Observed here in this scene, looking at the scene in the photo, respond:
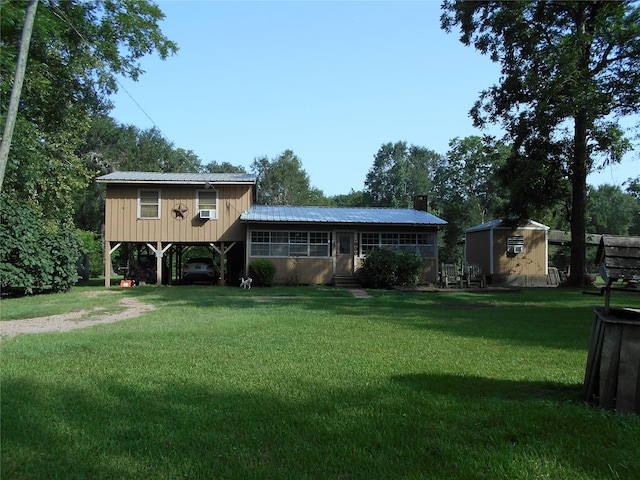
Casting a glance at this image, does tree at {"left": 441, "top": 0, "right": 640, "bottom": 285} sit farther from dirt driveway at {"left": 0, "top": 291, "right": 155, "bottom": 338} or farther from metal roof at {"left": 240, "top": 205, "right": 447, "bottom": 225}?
dirt driveway at {"left": 0, "top": 291, "right": 155, "bottom": 338}

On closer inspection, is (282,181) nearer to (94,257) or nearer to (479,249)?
(94,257)

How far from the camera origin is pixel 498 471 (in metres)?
3.04

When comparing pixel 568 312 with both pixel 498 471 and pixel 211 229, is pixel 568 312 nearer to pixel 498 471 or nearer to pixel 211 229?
pixel 498 471

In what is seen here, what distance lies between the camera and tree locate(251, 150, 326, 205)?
174 ft

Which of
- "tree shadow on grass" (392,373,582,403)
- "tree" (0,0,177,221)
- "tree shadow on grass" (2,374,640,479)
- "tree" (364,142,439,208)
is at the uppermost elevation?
"tree" (364,142,439,208)

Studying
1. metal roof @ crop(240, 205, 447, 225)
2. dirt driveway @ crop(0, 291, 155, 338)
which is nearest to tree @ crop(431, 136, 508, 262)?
metal roof @ crop(240, 205, 447, 225)

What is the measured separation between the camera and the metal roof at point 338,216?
21.5 m

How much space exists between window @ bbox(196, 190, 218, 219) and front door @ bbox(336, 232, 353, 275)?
19.0ft

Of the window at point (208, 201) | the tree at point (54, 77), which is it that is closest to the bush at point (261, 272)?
the window at point (208, 201)

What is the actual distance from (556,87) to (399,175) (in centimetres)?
3781

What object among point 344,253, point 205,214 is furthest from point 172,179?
point 344,253

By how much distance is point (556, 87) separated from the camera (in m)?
15.5

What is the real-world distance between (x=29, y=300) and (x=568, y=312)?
50.8 feet

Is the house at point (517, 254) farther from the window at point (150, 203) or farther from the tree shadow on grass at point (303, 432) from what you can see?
the tree shadow on grass at point (303, 432)
